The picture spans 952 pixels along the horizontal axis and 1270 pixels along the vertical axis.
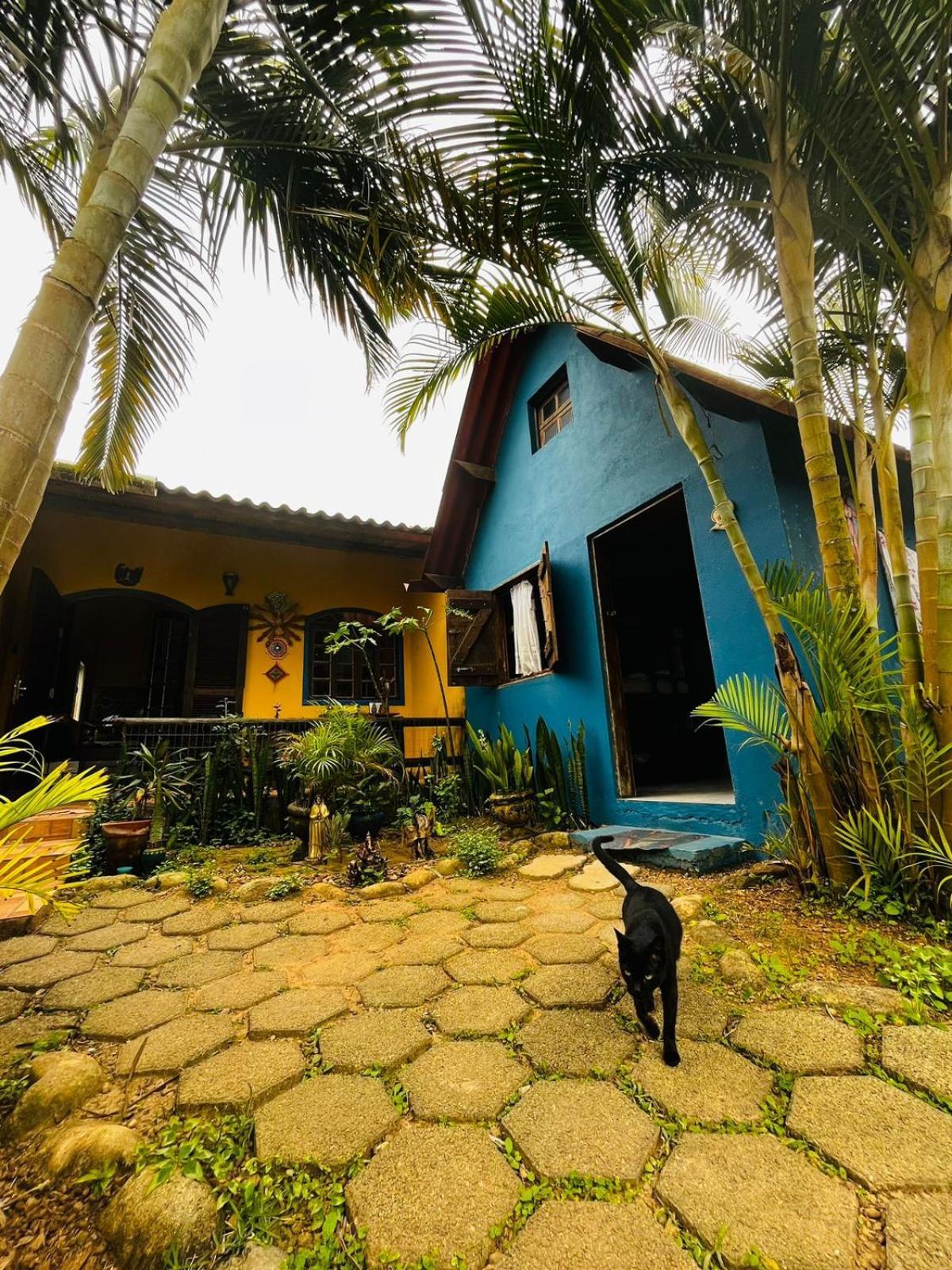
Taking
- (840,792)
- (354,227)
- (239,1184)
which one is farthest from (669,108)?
(239,1184)

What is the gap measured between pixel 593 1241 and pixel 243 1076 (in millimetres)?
1029

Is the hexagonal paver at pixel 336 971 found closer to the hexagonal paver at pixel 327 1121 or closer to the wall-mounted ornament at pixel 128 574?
the hexagonal paver at pixel 327 1121

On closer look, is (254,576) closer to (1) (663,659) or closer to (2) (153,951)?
(2) (153,951)

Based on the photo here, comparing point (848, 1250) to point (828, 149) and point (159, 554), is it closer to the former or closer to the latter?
point (828, 149)

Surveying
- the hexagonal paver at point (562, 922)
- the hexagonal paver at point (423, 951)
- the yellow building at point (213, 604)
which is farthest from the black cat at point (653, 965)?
the yellow building at point (213, 604)

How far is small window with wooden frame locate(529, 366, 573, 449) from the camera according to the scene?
607 cm

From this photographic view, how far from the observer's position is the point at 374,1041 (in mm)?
1646

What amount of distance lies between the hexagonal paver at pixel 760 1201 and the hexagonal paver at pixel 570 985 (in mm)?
671

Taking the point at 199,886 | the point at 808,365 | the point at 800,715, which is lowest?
the point at 199,886

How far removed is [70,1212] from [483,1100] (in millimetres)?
908

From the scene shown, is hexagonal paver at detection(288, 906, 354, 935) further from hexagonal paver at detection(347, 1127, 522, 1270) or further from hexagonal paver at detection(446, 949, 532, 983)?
hexagonal paver at detection(347, 1127, 522, 1270)

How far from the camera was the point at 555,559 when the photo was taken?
5.66m

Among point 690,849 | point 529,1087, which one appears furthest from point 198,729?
point 529,1087

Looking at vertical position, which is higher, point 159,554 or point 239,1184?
→ point 159,554
